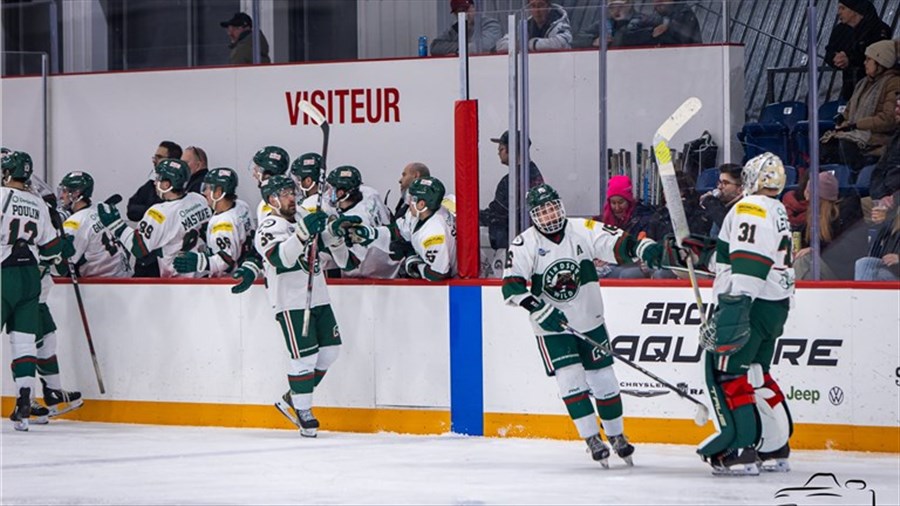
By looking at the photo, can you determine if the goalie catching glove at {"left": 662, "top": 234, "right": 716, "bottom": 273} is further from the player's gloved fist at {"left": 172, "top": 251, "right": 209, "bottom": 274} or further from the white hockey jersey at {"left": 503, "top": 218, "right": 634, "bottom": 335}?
the player's gloved fist at {"left": 172, "top": 251, "right": 209, "bottom": 274}

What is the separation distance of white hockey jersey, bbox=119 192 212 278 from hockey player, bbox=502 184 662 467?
7.61 feet

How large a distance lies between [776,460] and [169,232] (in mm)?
3628

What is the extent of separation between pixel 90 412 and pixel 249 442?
1.37 m

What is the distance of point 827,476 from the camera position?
6531mm

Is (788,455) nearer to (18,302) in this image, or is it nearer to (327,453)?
(327,453)

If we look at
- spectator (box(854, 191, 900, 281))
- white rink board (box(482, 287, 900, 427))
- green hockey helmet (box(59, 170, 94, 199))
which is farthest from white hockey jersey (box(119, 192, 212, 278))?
spectator (box(854, 191, 900, 281))

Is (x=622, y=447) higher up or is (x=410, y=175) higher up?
(x=410, y=175)

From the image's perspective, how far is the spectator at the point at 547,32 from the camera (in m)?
7.91

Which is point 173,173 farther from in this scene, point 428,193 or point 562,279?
point 562,279

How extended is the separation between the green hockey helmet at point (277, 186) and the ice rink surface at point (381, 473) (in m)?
1.23

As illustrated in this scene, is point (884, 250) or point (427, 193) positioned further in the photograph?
point (427, 193)

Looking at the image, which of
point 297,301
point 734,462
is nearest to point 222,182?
point 297,301

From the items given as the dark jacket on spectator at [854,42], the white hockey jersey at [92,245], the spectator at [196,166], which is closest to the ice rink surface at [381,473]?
the white hockey jersey at [92,245]

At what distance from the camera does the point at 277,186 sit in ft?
26.1
